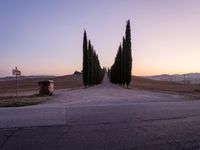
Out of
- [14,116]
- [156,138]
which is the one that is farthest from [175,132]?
[14,116]

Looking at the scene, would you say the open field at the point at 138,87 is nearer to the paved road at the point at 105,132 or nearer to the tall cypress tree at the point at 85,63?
the tall cypress tree at the point at 85,63

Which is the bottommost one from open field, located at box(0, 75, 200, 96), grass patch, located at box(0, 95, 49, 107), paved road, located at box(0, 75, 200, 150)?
open field, located at box(0, 75, 200, 96)

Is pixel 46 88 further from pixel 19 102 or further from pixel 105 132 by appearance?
pixel 105 132

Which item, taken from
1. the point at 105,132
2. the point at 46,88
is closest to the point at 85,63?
the point at 46,88

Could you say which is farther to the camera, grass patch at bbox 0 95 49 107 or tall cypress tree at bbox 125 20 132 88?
tall cypress tree at bbox 125 20 132 88

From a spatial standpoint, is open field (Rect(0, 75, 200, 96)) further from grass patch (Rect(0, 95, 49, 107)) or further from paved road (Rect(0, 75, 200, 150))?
paved road (Rect(0, 75, 200, 150))

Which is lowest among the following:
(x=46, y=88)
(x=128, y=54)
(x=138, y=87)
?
(x=138, y=87)

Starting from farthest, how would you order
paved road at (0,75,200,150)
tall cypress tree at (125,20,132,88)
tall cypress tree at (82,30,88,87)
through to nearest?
1. tall cypress tree at (82,30,88,87)
2. tall cypress tree at (125,20,132,88)
3. paved road at (0,75,200,150)

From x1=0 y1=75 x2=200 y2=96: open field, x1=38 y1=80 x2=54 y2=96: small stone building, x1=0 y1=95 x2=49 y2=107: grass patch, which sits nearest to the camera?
x1=0 y1=95 x2=49 y2=107: grass patch

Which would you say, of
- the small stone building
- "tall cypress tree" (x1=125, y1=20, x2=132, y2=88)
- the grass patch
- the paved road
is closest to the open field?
"tall cypress tree" (x1=125, y1=20, x2=132, y2=88)

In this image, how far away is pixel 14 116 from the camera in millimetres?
10203

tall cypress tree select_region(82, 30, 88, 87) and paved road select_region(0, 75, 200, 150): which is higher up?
tall cypress tree select_region(82, 30, 88, 87)

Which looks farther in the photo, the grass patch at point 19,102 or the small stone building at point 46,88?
the small stone building at point 46,88

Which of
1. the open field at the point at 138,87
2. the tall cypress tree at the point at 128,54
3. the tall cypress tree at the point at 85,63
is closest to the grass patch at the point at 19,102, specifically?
the open field at the point at 138,87
